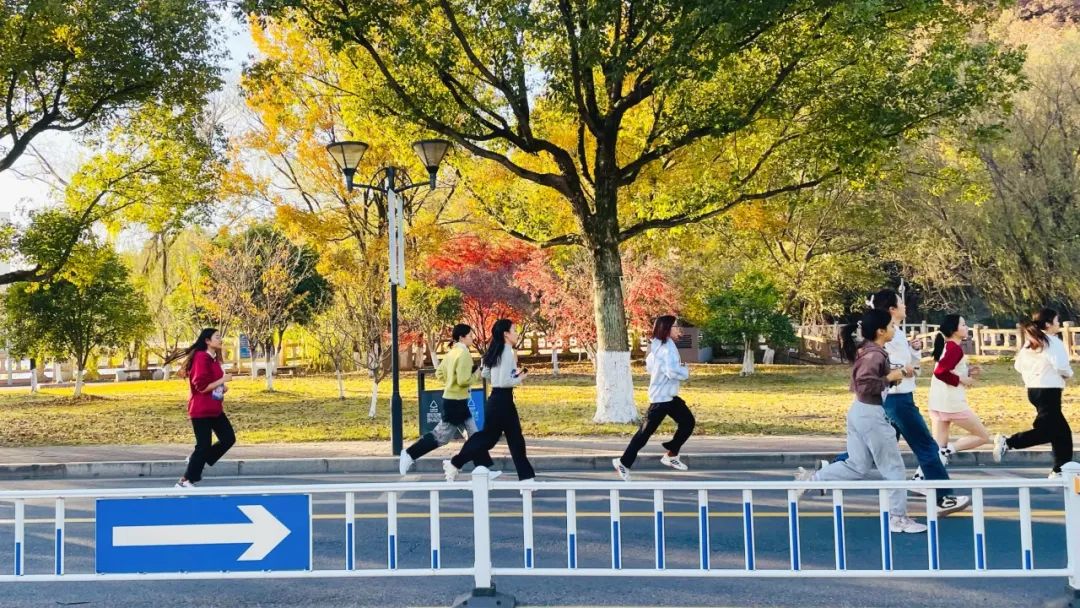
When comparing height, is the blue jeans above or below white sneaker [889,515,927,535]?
above

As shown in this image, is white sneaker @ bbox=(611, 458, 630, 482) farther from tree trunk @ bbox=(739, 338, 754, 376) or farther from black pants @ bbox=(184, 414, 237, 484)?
tree trunk @ bbox=(739, 338, 754, 376)

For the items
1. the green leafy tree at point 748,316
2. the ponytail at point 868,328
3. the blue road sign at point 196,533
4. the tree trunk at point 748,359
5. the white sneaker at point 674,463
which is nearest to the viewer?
the blue road sign at point 196,533

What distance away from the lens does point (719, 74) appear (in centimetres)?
1475

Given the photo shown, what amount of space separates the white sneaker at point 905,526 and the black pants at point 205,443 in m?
6.41

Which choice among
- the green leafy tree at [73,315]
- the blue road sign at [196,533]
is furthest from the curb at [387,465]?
the green leafy tree at [73,315]

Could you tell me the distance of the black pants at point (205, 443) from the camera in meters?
9.05

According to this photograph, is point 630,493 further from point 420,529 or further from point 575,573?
point 575,573

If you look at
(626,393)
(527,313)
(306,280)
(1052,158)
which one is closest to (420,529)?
(626,393)

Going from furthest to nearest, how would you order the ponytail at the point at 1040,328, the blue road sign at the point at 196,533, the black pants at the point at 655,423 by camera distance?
the black pants at the point at 655,423, the ponytail at the point at 1040,328, the blue road sign at the point at 196,533

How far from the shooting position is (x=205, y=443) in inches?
357

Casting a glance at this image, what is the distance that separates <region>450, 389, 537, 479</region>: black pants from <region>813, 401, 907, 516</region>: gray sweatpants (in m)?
2.89

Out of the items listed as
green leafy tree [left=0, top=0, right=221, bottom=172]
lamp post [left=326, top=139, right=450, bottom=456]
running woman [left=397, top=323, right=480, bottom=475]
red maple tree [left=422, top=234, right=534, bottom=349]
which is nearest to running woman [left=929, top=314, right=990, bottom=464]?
running woman [left=397, top=323, right=480, bottom=475]

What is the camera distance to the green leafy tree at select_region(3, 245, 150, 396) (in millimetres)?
24422

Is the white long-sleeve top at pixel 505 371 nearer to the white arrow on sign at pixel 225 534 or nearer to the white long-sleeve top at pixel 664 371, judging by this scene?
the white long-sleeve top at pixel 664 371
